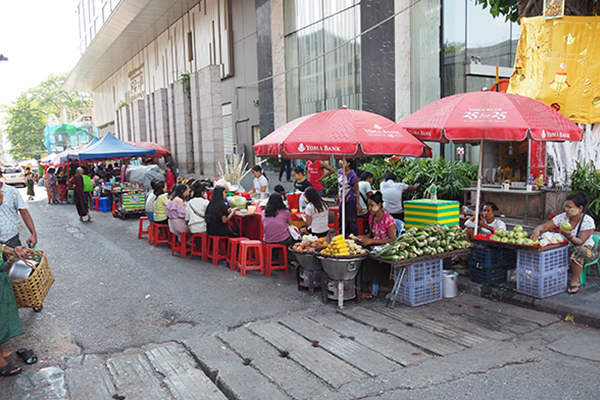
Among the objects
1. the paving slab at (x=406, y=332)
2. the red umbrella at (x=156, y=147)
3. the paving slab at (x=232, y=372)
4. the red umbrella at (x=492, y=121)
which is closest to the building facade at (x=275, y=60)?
the red umbrella at (x=156, y=147)

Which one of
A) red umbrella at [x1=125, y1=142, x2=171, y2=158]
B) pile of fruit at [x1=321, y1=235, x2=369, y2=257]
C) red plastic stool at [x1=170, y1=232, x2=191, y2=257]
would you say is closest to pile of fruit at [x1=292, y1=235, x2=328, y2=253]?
pile of fruit at [x1=321, y1=235, x2=369, y2=257]

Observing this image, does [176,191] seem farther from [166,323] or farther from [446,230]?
[446,230]

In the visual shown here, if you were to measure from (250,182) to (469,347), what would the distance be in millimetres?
16462

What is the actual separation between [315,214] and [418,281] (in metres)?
2.40

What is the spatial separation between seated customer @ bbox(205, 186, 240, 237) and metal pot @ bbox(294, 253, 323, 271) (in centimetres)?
257

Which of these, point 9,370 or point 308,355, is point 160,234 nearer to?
point 9,370

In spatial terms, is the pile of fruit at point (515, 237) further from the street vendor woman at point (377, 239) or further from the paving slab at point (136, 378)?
the paving slab at point (136, 378)

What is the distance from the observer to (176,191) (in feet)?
31.2

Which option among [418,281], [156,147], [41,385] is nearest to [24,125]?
[156,147]

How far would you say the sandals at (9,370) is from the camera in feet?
14.1

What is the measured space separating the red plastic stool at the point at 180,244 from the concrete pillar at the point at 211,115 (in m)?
10.1

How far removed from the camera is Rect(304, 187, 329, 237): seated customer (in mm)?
7664

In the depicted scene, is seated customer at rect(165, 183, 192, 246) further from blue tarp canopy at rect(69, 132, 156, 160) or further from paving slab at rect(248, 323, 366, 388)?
blue tarp canopy at rect(69, 132, 156, 160)

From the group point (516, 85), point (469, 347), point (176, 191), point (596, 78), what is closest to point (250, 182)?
point (176, 191)
